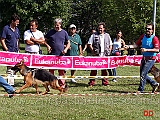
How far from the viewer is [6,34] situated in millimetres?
9664

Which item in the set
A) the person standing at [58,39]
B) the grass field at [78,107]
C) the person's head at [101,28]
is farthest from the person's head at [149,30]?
the person standing at [58,39]

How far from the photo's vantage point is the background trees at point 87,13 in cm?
4097

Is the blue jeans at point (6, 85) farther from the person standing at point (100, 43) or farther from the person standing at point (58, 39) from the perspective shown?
the person standing at point (100, 43)

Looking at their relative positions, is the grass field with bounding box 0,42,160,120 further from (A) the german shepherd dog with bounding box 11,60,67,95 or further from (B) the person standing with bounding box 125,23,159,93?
(B) the person standing with bounding box 125,23,159,93

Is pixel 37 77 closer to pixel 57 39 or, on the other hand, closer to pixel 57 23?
pixel 57 39

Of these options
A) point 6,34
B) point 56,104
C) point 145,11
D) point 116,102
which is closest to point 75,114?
point 56,104

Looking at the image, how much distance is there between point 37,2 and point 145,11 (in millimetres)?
14105

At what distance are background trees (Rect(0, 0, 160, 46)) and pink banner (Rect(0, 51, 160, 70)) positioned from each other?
29.9 meters

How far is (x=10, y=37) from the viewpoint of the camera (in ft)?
32.0

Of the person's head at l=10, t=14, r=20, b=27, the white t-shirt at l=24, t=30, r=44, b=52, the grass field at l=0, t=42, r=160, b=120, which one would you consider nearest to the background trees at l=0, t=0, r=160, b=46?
the white t-shirt at l=24, t=30, r=44, b=52

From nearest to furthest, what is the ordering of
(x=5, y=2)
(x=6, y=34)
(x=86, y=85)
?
(x=6, y=34)
(x=86, y=85)
(x=5, y=2)

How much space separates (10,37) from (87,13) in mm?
43146

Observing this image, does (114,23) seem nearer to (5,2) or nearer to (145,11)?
(145,11)

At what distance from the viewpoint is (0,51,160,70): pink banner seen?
33.4 ft
